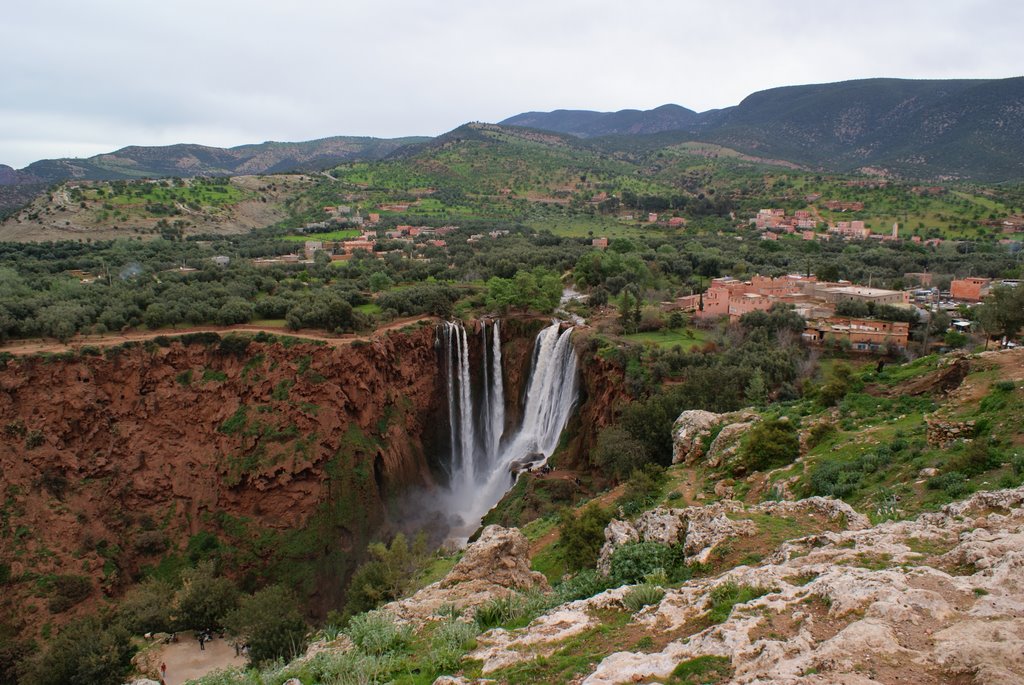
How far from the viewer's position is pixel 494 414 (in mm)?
34656

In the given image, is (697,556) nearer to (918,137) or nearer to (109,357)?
(109,357)

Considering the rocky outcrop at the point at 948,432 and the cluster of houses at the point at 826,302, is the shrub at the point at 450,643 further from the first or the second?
the cluster of houses at the point at 826,302

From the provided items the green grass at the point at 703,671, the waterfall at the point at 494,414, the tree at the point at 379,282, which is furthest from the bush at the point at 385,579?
the tree at the point at 379,282

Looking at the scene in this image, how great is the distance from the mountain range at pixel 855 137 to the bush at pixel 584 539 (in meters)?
105

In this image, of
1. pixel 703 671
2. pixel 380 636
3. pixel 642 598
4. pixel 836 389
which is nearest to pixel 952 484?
pixel 642 598

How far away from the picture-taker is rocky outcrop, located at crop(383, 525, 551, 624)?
10.2m

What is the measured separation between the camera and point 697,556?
30.7ft

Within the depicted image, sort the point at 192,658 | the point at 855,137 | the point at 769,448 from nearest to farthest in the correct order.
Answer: the point at 769,448
the point at 192,658
the point at 855,137

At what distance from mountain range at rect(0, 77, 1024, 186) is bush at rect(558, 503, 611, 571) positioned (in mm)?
104564

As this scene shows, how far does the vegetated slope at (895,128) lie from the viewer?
315 ft

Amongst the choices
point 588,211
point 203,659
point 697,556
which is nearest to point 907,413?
point 697,556

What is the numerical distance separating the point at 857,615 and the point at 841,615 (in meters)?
0.16

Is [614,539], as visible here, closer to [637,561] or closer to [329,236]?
[637,561]

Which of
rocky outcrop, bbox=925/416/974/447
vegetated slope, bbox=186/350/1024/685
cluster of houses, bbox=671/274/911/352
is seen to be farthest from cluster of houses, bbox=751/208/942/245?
vegetated slope, bbox=186/350/1024/685
